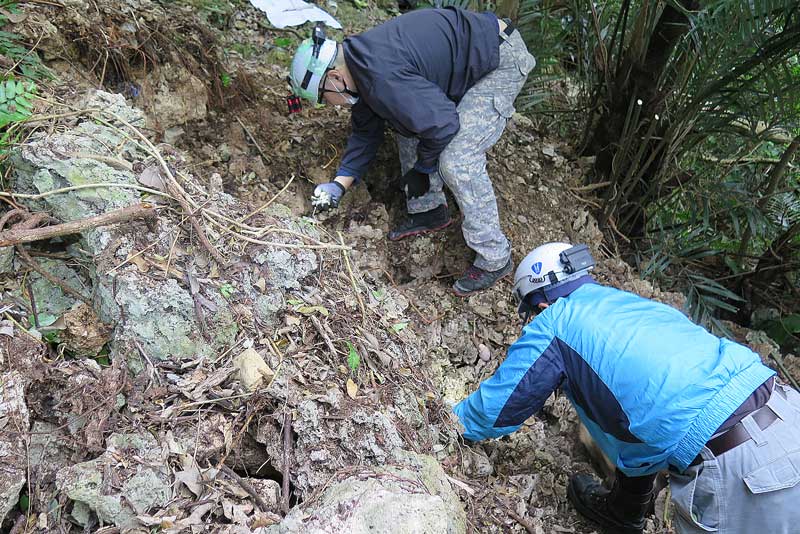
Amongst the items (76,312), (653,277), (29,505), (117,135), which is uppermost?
(117,135)

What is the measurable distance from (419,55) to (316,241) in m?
1.24

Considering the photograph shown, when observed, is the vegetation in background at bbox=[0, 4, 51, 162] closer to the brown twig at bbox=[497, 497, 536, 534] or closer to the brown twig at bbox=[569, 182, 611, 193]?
the brown twig at bbox=[497, 497, 536, 534]

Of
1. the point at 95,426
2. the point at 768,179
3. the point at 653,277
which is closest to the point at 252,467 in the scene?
the point at 95,426

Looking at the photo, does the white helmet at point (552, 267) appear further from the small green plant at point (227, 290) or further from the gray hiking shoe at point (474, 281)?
the small green plant at point (227, 290)

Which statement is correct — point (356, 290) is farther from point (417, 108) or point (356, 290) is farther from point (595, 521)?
point (595, 521)

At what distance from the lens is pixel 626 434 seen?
216cm

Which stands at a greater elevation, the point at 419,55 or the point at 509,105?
the point at 419,55

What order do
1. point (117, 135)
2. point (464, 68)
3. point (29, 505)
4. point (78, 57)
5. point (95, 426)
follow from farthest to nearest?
point (464, 68), point (78, 57), point (117, 135), point (95, 426), point (29, 505)

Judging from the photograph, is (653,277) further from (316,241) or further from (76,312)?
(76,312)

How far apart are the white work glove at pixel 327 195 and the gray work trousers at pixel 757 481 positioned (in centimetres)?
228

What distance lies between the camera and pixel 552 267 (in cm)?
250

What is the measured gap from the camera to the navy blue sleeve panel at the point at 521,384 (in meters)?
2.18

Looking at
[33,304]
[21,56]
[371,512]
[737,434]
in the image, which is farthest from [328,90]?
[737,434]

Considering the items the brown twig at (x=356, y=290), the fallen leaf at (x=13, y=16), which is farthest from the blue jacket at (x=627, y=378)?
the fallen leaf at (x=13, y=16)
